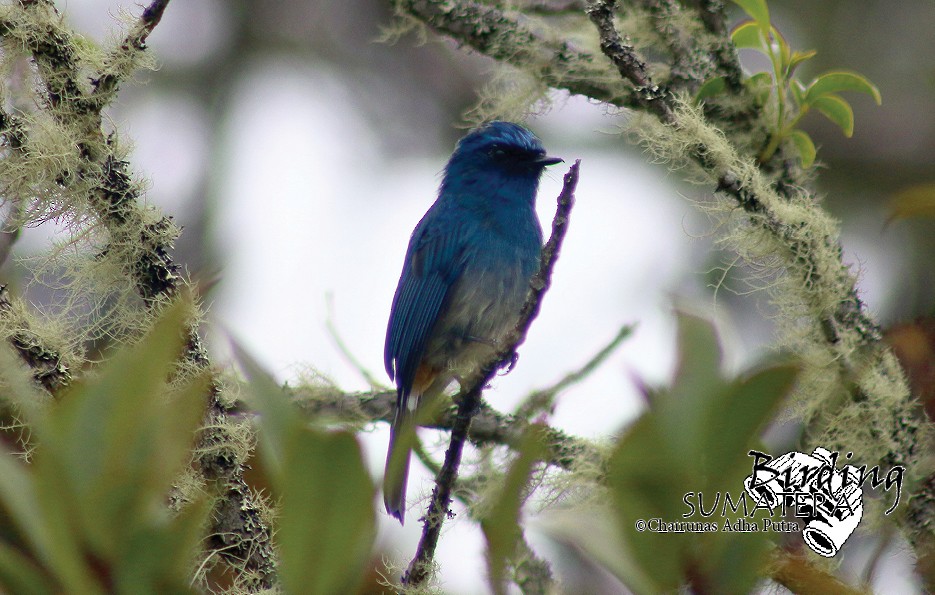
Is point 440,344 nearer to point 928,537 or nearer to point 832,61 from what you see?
point 928,537

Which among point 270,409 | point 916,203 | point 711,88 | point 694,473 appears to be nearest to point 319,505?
point 270,409

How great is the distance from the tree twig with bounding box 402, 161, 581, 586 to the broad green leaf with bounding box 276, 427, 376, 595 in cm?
41

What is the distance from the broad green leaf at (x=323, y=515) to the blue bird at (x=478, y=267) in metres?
2.60

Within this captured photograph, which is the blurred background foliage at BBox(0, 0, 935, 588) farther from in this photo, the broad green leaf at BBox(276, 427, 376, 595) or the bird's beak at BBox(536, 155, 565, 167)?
the broad green leaf at BBox(276, 427, 376, 595)

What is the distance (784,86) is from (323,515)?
5.24 feet

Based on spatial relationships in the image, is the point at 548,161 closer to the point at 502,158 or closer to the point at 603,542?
the point at 502,158

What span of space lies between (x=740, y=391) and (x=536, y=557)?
803 mm

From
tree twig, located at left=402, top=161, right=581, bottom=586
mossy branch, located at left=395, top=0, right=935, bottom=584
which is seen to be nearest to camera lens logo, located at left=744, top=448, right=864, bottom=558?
mossy branch, located at left=395, top=0, right=935, bottom=584

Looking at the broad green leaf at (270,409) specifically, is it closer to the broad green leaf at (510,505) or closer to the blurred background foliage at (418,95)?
the broad green leaf at (510,505)

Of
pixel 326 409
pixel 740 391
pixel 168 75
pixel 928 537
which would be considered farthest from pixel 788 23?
pixel 740 391

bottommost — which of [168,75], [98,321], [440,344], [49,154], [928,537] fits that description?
[928,537]

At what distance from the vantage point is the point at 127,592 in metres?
0.90

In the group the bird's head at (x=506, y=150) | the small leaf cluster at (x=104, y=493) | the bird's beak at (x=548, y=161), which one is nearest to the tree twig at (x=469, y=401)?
the small leaf cluster at (x=104, y=493)

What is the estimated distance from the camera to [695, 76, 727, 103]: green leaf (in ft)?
6.63
